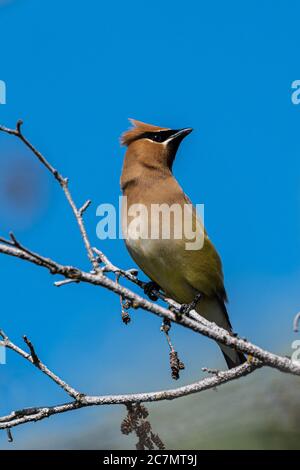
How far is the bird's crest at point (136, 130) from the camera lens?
668cm

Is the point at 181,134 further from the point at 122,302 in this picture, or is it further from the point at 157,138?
the point at 122,302

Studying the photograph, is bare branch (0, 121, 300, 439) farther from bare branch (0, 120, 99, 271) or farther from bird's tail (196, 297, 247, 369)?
bird's tail (196, 297, 247, 369)

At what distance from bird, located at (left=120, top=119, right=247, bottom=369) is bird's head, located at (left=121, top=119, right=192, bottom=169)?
0.01 m

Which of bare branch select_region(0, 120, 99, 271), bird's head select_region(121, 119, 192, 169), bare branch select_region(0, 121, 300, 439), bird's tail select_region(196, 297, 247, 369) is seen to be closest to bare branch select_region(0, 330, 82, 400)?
bare branch select_region(0, 121, 300, 439)

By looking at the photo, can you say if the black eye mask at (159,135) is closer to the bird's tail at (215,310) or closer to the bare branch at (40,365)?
the bird's tail at (215,310)

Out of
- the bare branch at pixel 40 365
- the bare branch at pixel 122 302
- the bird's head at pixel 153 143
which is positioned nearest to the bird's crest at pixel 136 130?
the bird's head at pixel 153 143

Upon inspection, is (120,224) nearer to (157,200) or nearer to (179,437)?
(157,200)

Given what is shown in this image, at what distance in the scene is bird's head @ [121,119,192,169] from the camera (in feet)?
21.1

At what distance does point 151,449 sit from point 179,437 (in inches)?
7.2
